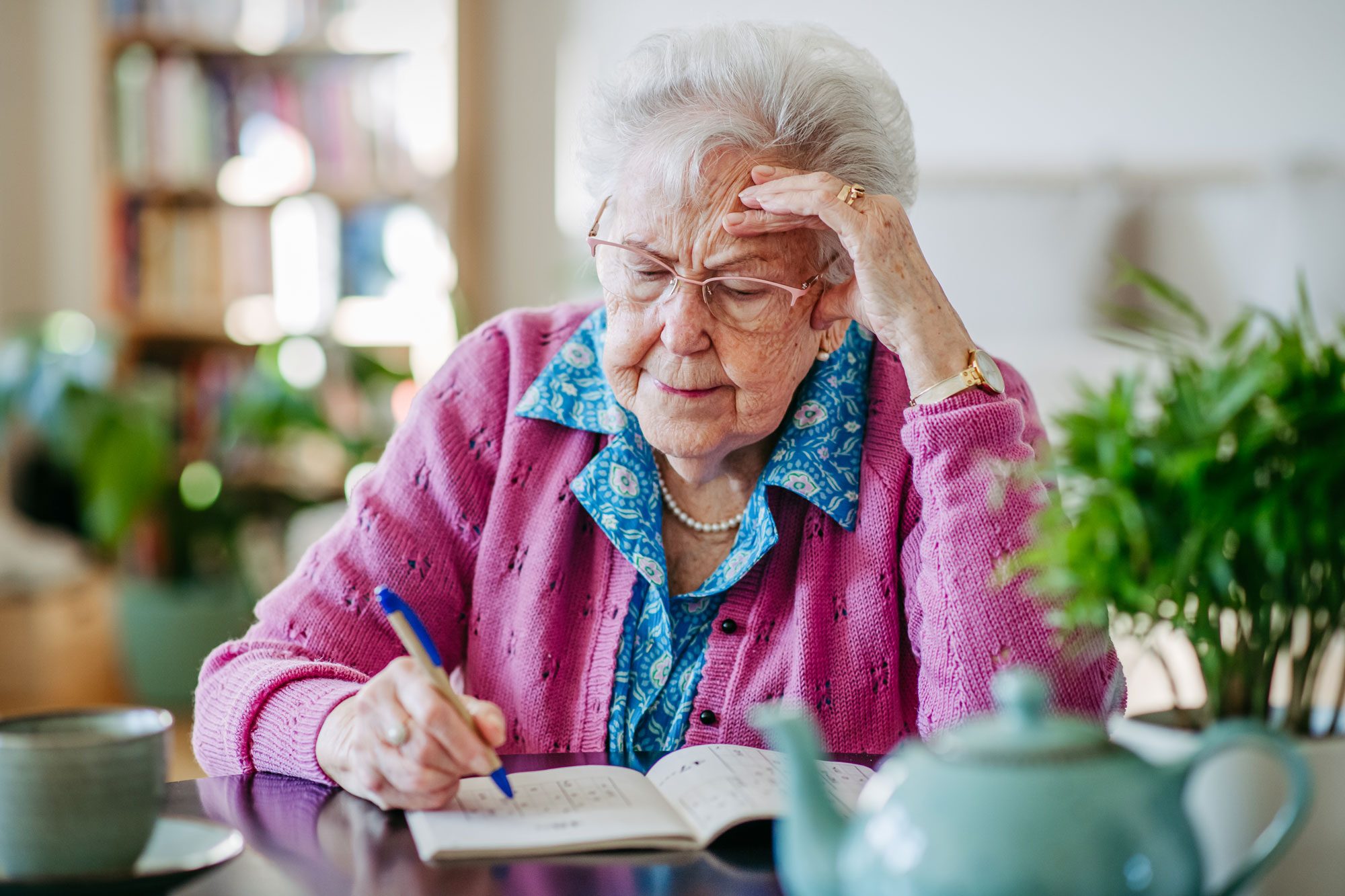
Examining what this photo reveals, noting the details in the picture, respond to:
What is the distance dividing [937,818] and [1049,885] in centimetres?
5

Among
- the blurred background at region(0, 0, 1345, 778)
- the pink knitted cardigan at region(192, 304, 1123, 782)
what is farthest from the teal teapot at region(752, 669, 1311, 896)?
the blurred background at region(0, 0, 1345, 778)

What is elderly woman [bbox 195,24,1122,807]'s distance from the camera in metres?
1.24

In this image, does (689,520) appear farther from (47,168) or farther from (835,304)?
(47,168)

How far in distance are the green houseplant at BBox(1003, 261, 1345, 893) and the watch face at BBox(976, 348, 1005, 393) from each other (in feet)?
1.70

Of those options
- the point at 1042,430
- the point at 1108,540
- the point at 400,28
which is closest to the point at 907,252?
the point at 1042,430

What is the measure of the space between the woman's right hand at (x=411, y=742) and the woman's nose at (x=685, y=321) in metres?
0.44

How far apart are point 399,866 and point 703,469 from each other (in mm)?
644

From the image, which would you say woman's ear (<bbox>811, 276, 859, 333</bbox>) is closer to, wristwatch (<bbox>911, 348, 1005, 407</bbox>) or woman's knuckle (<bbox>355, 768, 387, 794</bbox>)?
wristwatch (<bbox>911, 348, 1005, 407</bbox>)

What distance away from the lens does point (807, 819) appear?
581 mm

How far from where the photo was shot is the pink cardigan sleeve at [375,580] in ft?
3.70

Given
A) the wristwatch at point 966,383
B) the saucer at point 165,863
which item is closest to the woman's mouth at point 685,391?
the wristwatch at point 966,383

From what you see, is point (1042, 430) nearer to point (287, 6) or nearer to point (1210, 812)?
point (1210, 812)

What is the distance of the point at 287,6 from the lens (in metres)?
3.79

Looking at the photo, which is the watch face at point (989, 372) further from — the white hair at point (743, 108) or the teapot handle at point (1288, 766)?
the teapot handle at point (1288, 766)
